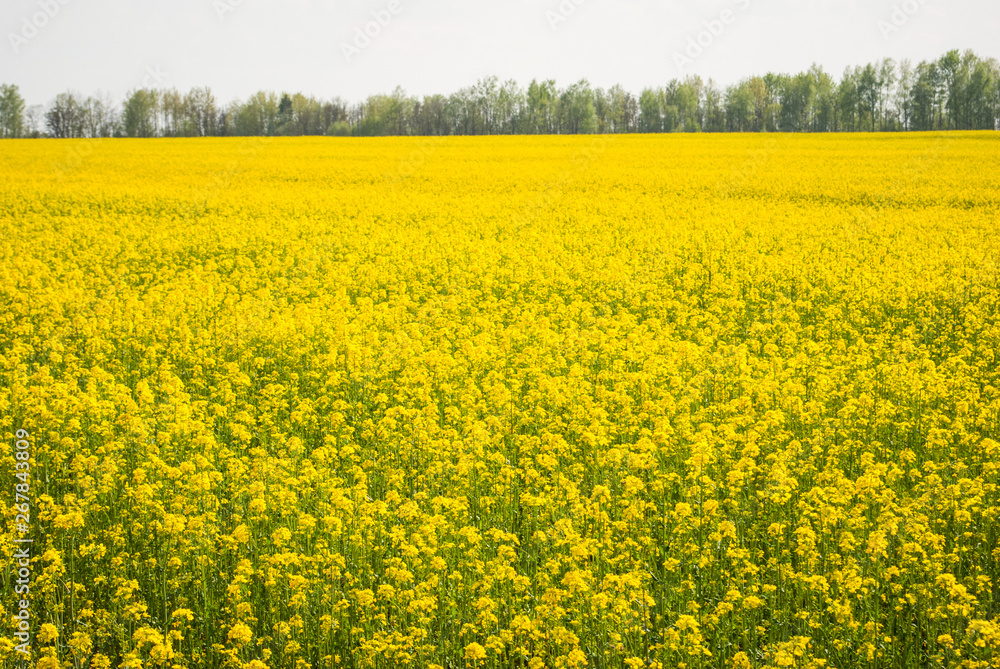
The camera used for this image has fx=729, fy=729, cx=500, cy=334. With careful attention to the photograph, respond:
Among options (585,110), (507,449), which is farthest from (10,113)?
(507,449)

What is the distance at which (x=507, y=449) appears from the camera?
24.2 feet

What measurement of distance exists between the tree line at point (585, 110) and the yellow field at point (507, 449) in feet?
271

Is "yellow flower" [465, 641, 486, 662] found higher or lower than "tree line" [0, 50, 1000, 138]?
lower

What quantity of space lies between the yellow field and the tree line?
271ft

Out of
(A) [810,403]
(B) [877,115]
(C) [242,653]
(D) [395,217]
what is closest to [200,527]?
(C) [242,653]

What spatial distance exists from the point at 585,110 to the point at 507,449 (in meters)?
94.1

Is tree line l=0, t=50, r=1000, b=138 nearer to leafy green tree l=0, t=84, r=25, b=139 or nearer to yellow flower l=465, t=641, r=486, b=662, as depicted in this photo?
leafy green tree l=0, t=84, r=25, b=139

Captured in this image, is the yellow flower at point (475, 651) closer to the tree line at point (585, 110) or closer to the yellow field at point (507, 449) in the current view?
the yellow field at point (507, 449)

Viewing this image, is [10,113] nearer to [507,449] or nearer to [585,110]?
[585,110]

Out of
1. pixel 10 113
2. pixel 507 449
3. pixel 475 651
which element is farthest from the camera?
pixel 10 113

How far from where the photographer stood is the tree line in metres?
86.1

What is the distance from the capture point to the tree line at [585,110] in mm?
86062

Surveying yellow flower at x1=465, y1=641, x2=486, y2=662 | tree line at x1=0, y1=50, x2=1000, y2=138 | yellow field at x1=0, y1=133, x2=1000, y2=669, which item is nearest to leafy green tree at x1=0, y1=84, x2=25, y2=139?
tree line at x1=0, y1=50, x2=1000, y2=138

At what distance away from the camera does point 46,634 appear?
4523mm
